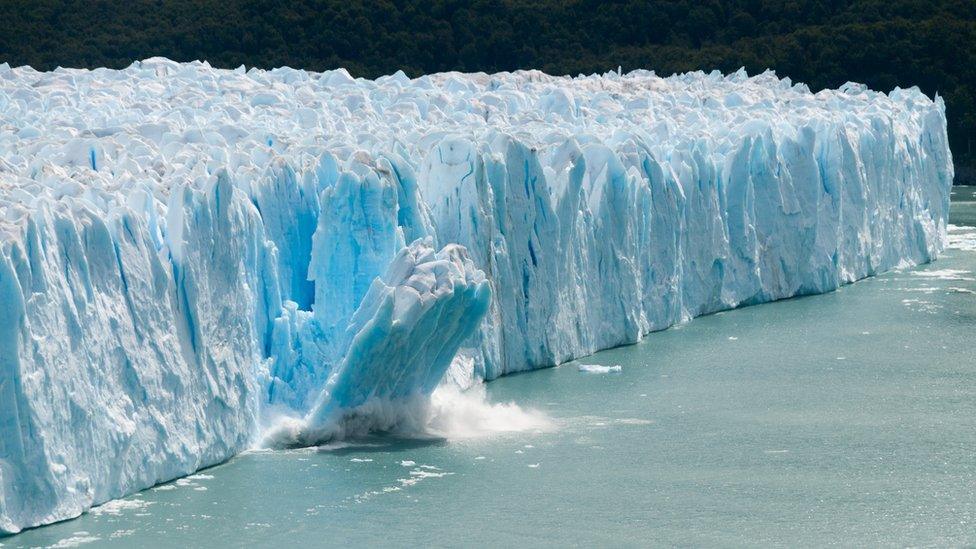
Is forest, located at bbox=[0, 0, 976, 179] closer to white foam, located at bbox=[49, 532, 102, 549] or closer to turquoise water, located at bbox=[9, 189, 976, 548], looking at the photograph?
turquoise water, located at bbox=[9, 189, 976, 548]

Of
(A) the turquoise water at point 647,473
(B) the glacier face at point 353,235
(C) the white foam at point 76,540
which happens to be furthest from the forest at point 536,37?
(C) the white foam at point 76,540

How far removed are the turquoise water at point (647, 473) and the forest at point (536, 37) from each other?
22.1 meters

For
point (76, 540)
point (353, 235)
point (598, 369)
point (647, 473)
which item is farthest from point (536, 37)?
point (76, 540)

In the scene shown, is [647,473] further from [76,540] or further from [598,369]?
[76,540]

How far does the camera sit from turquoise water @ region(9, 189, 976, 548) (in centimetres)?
855

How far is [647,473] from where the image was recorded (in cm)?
981

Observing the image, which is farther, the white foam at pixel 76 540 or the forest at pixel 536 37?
the forest at pixel 536 37

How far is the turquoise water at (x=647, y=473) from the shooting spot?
8.55 m

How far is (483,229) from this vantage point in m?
12.3

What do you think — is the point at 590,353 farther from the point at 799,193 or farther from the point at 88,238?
the point at 88,238

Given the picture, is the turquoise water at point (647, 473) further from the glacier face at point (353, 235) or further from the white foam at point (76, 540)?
the glacier face at point (353, 235)

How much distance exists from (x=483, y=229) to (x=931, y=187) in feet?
33.8

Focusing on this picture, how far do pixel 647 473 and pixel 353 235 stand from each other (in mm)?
2611

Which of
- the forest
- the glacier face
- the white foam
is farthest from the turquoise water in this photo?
the forest
